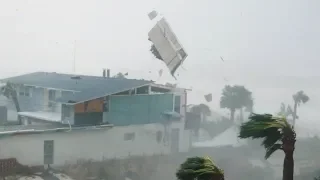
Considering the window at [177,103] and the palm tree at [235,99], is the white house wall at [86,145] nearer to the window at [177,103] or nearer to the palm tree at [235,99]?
the window at [177,103]

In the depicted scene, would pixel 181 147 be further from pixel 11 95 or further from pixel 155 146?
pixel 11 95

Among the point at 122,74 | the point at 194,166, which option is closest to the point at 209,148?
the point at 122,74

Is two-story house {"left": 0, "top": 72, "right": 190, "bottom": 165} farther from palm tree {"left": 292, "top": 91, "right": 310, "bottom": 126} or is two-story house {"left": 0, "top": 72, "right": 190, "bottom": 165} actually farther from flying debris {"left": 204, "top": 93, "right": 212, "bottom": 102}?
palm tree {"left": 292, "top": 91, "right": 310, "bottom": 126}

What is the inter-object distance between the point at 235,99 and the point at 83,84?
5.79 metres

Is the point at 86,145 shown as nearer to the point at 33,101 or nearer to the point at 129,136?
the point at 129,136

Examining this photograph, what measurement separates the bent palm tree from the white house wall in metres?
6.18

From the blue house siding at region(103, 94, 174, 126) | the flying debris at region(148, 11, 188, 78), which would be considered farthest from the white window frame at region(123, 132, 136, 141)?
the flying debris at region(148, 11, 188, 78)

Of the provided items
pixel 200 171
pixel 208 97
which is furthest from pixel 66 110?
pixel 200 171

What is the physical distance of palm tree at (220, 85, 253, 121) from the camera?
14.2 m

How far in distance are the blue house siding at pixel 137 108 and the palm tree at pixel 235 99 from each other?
4377mm

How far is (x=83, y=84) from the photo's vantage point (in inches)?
401

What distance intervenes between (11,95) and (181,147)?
4.28 metres

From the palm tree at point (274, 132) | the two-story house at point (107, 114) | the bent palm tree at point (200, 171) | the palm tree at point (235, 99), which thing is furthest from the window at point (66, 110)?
the bent palm tree at point (200, 171)

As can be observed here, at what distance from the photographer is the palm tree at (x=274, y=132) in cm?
241
